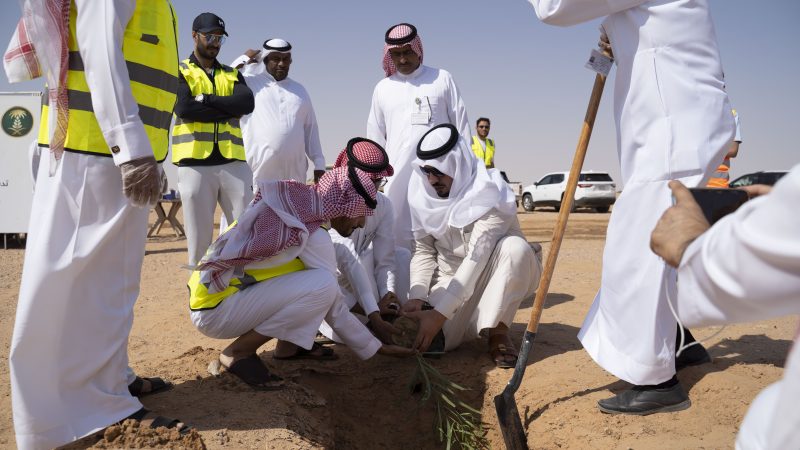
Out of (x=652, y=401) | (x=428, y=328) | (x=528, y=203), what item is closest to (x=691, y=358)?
(x=652, y=401)

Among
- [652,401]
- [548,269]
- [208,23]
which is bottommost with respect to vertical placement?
[652,401]

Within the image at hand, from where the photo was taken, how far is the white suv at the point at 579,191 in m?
21.3

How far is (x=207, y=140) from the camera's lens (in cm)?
518

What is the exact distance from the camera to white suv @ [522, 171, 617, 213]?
2130 centimetres

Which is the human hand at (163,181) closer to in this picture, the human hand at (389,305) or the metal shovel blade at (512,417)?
the human hand at (389,305)

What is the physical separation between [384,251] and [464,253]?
58 centimetres

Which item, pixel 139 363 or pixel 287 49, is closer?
pixel 139 363

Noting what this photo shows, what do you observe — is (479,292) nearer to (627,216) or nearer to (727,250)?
(627,216)

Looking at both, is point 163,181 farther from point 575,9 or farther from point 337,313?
point 575,9

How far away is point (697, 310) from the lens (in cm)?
130

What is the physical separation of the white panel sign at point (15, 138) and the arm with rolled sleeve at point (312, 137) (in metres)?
6.44

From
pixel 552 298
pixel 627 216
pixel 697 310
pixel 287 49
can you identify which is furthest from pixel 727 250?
pixel 287 49

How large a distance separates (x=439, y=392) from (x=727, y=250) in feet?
8.99

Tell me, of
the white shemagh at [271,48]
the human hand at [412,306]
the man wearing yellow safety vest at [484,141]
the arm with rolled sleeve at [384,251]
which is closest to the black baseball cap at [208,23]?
the white shemagh at [271,48]
